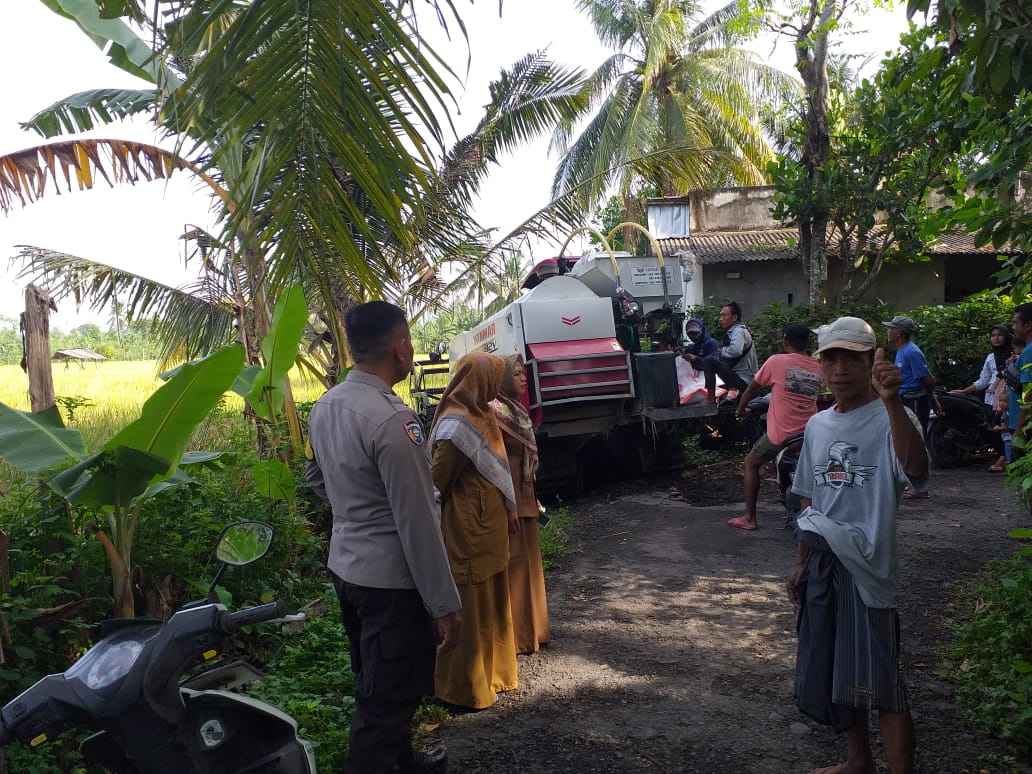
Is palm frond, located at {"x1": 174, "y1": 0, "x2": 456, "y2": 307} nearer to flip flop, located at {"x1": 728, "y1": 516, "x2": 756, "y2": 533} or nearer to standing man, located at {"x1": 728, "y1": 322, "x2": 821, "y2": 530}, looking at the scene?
standing man, located at {"x1": 728, "y1": 322, "x2": 821, "y2": 530}

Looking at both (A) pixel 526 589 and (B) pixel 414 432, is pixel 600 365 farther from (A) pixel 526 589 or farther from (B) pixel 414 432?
(B) pixel 414 432

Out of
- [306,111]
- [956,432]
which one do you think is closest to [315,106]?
[306,111]

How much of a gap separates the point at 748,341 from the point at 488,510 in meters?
6.12

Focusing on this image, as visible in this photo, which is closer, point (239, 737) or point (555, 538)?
point (239, 737)

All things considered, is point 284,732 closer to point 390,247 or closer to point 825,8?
point 390,247

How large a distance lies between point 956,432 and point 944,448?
23cm

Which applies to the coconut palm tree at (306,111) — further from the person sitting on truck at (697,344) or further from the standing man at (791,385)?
the person sitting on truck at (697,344)

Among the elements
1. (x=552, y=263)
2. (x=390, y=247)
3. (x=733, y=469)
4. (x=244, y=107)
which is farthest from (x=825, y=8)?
(x=244, y=107)

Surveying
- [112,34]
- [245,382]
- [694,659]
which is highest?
[112,34]

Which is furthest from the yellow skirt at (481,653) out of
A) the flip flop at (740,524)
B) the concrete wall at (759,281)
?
the concrete wall at (759,281)

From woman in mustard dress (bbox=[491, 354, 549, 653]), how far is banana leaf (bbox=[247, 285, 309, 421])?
1452 mm

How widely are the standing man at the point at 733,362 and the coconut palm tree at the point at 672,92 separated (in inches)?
539

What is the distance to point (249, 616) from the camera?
2150 millimetres

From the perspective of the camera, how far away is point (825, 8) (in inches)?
470
